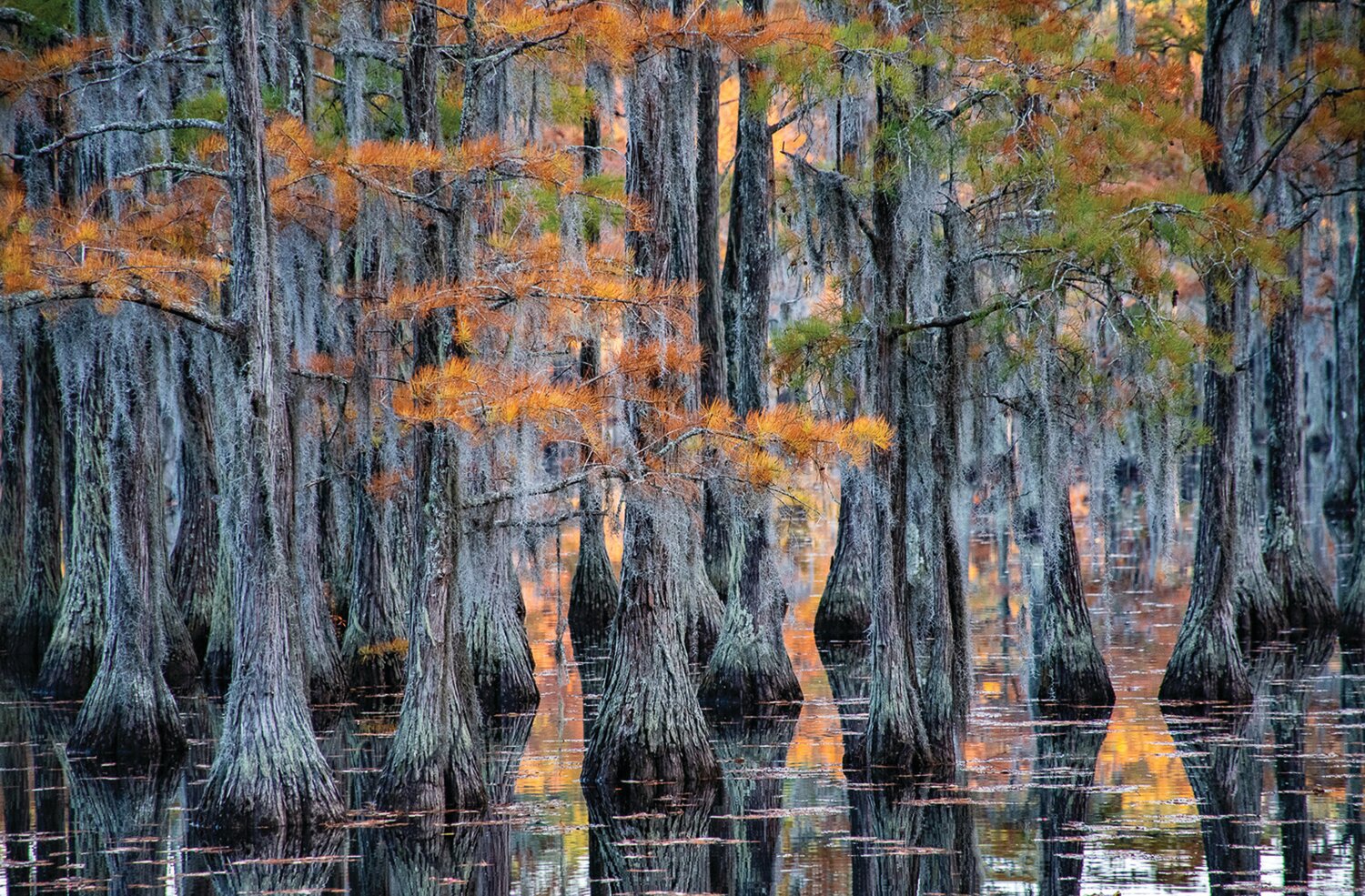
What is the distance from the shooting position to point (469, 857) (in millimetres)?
9164

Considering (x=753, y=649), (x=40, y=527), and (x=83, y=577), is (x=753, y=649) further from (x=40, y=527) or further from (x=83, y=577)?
(x=40, y=527)

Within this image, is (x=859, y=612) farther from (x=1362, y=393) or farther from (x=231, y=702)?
(x=231, y=702)

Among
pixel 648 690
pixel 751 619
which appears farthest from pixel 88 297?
pixel 751 619

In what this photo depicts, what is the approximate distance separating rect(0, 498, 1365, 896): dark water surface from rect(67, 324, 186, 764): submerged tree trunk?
37cm

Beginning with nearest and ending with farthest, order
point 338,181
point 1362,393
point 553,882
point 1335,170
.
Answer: point 553,882 → point 338,181 → point 1335,170 → point 1362,393

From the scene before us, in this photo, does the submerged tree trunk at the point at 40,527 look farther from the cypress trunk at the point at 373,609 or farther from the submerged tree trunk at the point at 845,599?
the submerged tree trunk at the point at 845,599

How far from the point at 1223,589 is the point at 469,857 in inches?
308

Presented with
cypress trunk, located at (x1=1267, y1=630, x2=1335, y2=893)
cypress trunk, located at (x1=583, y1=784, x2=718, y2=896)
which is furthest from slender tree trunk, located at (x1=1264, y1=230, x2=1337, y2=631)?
cypress trunk, located at (x1=583, y1=784, x2=718, y2=896)

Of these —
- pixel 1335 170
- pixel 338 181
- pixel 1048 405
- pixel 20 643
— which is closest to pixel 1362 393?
pixel 1335 170

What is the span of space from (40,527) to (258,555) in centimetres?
975

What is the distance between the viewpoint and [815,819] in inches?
397

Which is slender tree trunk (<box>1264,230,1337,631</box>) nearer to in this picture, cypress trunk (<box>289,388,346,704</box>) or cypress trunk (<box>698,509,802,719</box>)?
cypress trunk (<box>698,509,802,719</box>)

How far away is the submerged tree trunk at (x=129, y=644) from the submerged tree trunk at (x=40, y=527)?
19.8 feet

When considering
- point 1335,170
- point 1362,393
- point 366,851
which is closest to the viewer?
point 366,851
